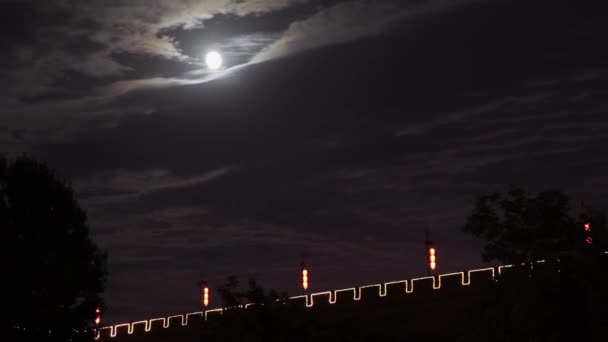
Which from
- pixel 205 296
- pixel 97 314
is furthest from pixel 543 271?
pixel 205 296

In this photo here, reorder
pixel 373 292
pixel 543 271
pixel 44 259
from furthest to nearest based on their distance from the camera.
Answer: pixel 373 292, pixel 44 259, pixel 543 271

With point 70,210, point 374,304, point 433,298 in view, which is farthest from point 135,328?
point 70,210

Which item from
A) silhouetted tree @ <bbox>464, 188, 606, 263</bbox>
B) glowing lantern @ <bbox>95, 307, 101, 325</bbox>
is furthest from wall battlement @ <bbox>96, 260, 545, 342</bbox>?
silhouetted tree @ <bbox>464, 188, 606, 263</bbox>

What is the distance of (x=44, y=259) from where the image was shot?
36.6 meters

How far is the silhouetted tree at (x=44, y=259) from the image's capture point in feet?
116

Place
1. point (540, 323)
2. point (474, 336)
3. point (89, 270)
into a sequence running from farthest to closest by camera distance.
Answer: point (89, 270)
point (474, 336)
point (540, 323)

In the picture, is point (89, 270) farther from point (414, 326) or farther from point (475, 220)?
point (414, 326)

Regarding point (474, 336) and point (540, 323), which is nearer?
point (540, 323)

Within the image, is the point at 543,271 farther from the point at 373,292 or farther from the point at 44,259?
the point at 373,292

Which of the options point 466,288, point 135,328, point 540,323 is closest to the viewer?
point 540,323

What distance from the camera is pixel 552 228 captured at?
83.0ft

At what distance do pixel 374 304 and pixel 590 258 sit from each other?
3424cm

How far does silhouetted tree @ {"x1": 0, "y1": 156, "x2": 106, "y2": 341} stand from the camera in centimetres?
3550

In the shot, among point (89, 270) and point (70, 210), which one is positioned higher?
point (70, 210)
